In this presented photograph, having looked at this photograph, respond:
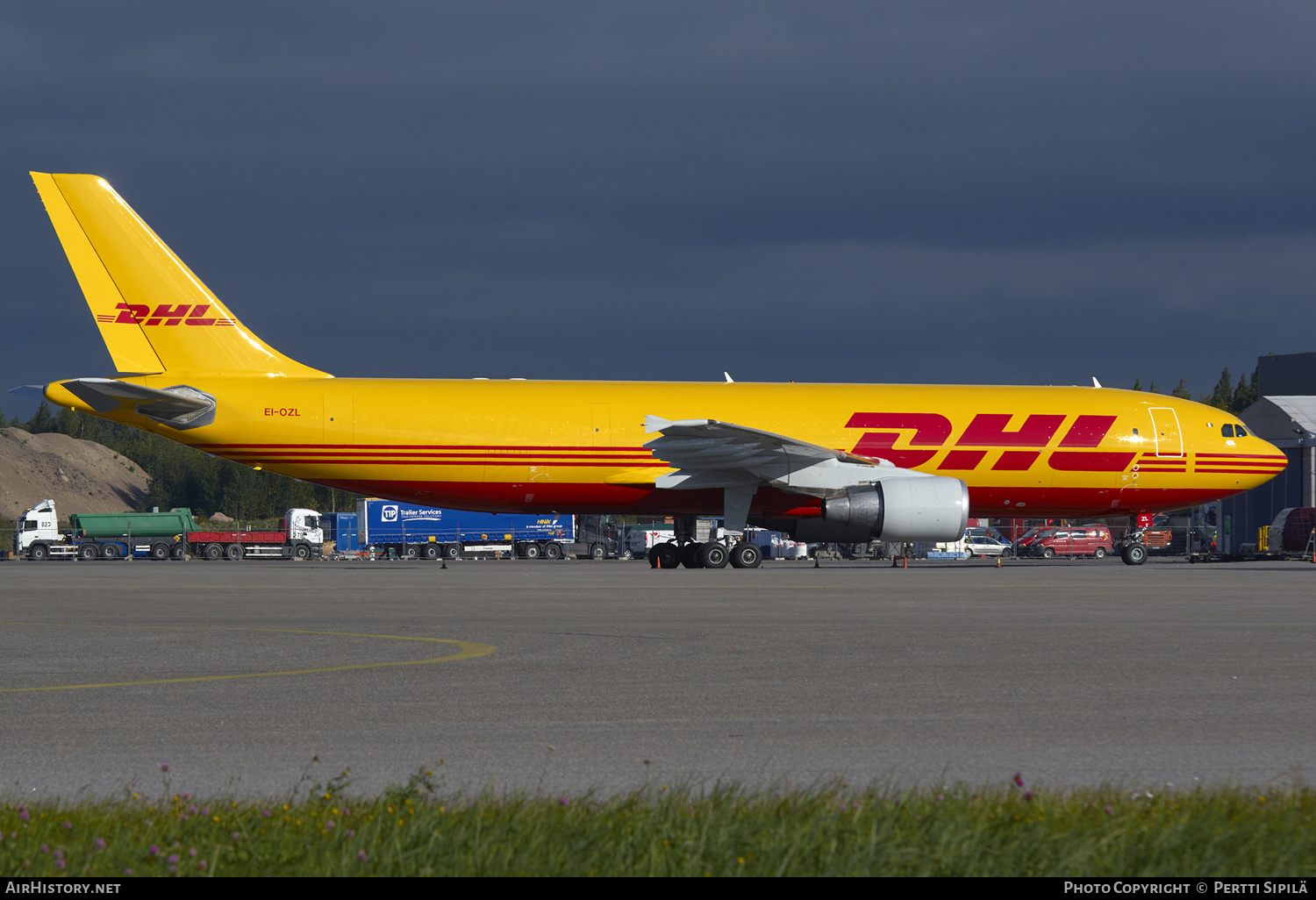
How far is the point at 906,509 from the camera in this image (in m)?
29.2

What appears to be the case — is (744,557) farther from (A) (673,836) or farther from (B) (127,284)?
(A) (673,836)

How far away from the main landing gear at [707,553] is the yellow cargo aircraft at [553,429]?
0.05 metres

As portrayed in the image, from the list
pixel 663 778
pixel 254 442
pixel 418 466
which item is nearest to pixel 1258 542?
pixel 418 466

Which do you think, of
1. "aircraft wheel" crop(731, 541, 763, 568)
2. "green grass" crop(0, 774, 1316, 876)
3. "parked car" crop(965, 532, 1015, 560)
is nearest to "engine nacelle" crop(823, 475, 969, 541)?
"aircraft wheel" crop(731, 541, 763, 568)

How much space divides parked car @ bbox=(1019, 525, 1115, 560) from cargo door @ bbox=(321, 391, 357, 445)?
47090 mm

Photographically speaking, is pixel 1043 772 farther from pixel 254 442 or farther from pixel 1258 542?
pixel 1258 542

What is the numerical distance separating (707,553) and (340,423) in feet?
31.5

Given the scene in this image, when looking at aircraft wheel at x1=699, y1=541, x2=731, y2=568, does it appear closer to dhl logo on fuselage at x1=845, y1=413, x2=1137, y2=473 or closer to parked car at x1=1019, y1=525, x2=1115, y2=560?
dhl logo on fuselage at x1=845, y1=413, x2=1137, y2=473

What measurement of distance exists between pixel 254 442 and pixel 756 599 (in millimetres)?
16477

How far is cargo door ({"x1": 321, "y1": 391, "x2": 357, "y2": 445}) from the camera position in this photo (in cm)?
3152

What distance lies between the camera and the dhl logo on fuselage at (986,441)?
108 ft

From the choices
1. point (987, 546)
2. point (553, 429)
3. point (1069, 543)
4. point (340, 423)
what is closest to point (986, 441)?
point (553, 429)
